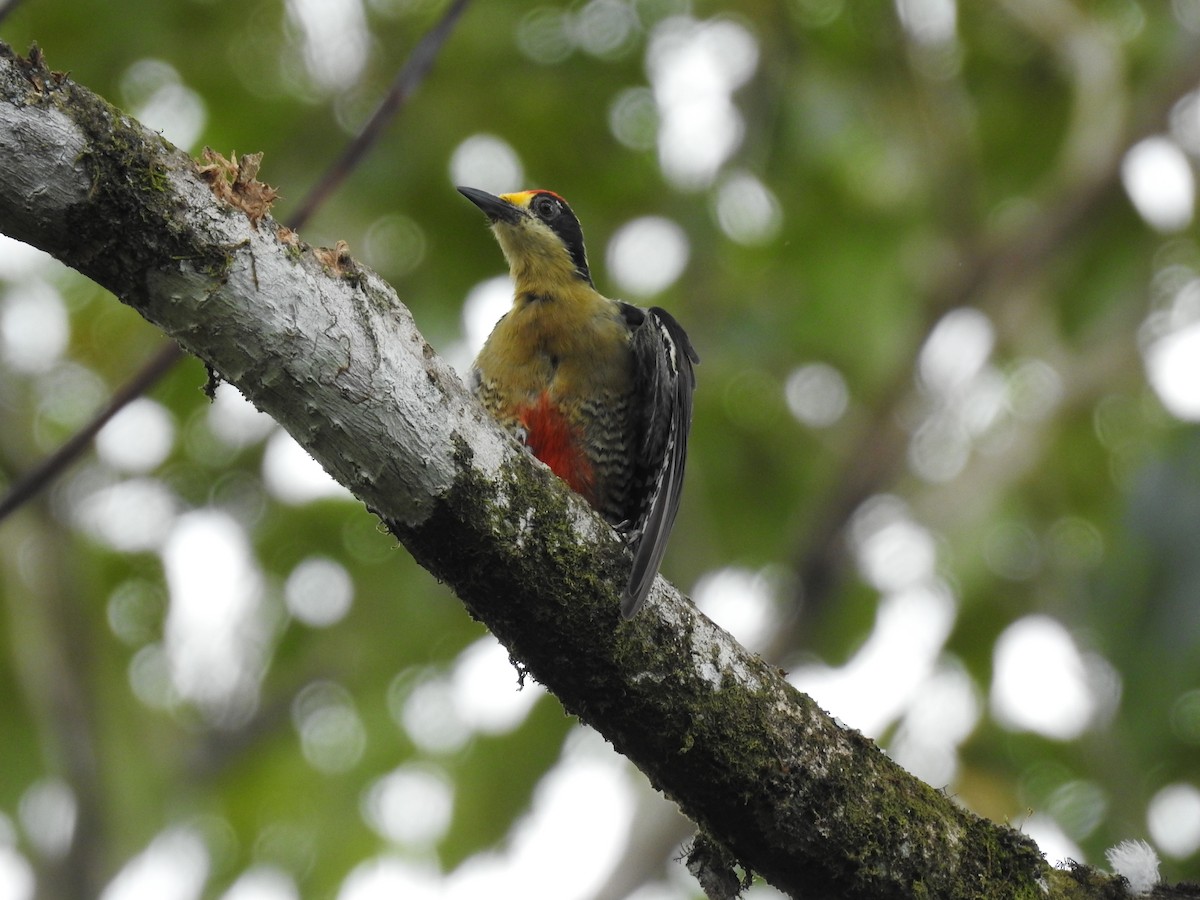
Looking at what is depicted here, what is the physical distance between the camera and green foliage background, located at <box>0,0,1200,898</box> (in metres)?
6.23

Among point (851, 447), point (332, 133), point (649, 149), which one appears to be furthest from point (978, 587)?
point (332, 133)

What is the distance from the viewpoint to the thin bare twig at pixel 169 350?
119 inches

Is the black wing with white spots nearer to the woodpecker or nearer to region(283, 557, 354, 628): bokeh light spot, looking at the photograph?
the woodpecker

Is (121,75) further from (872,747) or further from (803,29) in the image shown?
(872,747)

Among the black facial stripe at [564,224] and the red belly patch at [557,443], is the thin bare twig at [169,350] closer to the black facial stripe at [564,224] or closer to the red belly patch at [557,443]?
the red belly patch at [557,443]

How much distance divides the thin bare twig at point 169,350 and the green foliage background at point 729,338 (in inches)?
95.1

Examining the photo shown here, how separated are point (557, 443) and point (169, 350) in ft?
6.16

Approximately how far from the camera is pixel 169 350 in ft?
10.5

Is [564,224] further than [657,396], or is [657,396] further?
[564,224]

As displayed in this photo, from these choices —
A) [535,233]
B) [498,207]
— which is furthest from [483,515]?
[498,207]

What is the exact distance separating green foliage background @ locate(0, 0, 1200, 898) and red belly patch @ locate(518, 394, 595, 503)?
1203mm

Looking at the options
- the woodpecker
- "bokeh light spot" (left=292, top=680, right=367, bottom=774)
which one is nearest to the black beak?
the woodpecker

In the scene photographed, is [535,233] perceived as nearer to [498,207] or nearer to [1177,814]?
[498,207]

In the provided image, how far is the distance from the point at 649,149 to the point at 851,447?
1.80 m
